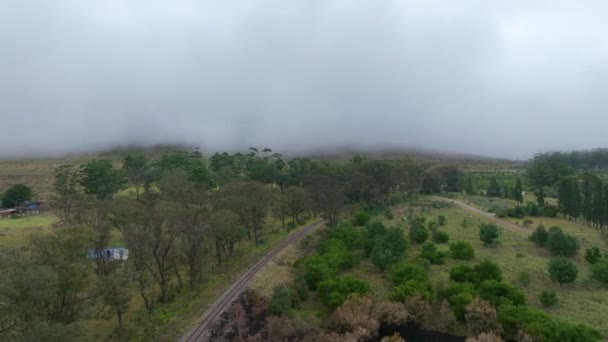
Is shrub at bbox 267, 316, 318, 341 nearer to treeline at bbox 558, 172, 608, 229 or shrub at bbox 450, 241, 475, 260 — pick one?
shrub at bbox 450, 241, 475, 260

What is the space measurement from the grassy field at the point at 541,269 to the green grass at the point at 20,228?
6584 centimetres

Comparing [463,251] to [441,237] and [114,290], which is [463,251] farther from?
[114,290]

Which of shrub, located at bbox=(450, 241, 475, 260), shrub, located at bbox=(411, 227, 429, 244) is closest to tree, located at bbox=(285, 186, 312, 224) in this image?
shrub, located at bbox=(411, 227, 429, 244)

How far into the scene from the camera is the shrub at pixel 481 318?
3484 cm

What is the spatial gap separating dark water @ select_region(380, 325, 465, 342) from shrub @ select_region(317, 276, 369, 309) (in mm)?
4844

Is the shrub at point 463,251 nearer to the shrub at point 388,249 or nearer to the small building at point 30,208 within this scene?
the shrub at point 388,249

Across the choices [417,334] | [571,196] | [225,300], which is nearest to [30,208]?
[225,300]

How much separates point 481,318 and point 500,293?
5.24m

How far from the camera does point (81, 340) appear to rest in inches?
1396

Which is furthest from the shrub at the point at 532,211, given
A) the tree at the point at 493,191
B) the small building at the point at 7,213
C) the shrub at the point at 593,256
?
the small building at the point at 7,213

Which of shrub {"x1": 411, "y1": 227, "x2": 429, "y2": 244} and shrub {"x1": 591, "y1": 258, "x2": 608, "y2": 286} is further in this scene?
shrub {"x1": 411, "y1": 227, "x2": 429, "y2": 244}

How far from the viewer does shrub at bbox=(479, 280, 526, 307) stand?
37.6 meters

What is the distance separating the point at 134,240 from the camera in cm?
3703

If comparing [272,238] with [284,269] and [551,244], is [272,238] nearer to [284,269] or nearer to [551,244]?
[284,269]
